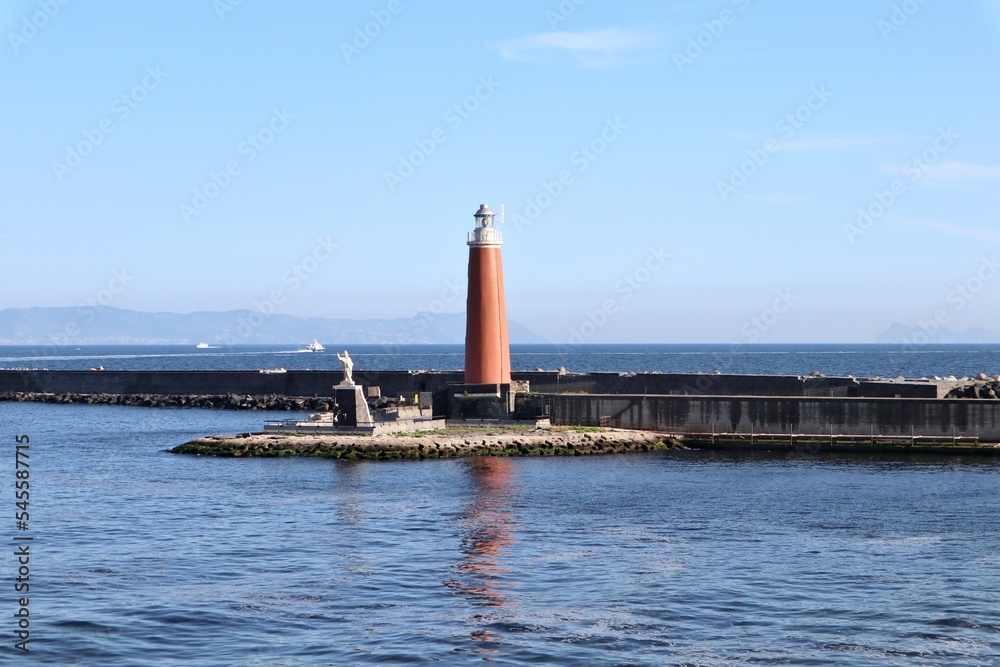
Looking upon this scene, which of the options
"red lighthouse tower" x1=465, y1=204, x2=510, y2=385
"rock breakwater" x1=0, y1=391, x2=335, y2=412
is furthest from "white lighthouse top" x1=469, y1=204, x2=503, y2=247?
"rock breakwater" x1=0, y1=391, x2=335, y2=412

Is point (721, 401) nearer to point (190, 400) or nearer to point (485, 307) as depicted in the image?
point (485, 307)

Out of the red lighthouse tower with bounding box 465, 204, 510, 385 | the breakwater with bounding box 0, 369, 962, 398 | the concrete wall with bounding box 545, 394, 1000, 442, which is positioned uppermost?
the red lighthouse tower with bounding box 465, 204, 510, 385

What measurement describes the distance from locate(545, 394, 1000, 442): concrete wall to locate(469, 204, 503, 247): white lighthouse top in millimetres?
6718

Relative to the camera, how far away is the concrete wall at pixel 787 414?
4388 centimetres

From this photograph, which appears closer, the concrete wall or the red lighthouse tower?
the concrete wall

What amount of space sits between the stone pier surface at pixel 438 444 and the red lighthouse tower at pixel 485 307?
319 cm

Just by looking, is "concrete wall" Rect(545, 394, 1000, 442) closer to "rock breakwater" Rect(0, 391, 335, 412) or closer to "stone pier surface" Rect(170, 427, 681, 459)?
"stone pier surface" Rect(170, 427, 681, 459)

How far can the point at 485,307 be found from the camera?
157 ft

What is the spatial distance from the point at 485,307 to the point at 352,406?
667cm

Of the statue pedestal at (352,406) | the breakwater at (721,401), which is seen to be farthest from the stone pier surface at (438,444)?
the breakwater at (721,401)

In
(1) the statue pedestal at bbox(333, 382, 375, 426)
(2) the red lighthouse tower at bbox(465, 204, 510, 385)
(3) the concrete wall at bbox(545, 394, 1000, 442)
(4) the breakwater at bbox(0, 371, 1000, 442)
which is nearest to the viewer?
(3) the concrete wall at bbox(545, 394, 1000, 442)

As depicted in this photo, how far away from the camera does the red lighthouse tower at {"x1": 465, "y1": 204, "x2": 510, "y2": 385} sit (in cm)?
4762

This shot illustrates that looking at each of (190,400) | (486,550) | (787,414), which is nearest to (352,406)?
(787,414)

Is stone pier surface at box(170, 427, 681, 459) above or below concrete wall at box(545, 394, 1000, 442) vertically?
below
